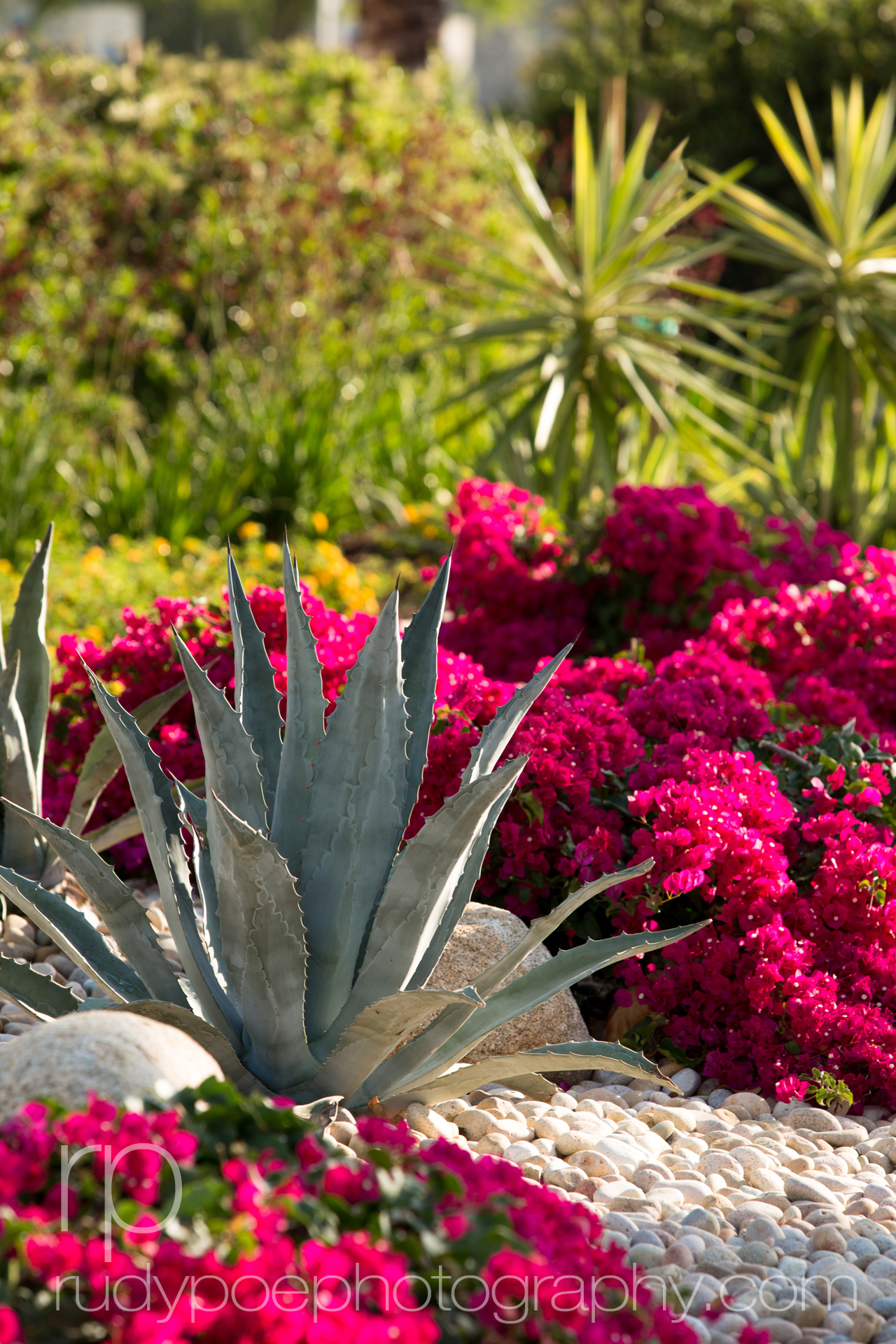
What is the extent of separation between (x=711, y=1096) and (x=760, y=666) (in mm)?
1758

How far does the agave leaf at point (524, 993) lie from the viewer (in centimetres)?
210

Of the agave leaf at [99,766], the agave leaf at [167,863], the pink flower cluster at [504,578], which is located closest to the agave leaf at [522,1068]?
the agave leaf at [167,863]

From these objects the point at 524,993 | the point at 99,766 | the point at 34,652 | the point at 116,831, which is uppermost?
the point at 34,652

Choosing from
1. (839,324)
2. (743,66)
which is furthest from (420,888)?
(743,66)

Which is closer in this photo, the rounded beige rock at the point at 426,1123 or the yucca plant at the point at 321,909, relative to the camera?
the yucca plant at the point at 321,909

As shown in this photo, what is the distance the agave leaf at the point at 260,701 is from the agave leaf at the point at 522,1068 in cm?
58

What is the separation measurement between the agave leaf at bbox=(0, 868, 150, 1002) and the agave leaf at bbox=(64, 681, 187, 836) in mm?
761

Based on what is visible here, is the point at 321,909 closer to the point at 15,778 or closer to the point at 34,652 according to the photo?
the point at 15,778

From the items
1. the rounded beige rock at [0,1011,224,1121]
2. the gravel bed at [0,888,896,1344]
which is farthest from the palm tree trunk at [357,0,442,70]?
the rounded beige rock at [0,1011,224,1121]

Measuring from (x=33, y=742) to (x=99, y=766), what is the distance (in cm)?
19

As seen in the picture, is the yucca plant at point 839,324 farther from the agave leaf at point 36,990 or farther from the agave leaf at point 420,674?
the agave leaf at point 36,990

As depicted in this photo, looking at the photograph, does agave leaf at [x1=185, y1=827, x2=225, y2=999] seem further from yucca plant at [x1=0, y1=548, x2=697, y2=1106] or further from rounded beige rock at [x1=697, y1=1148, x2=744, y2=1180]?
rounded beige rock at [x1=697, y1=1148, x2=744, y2=1180]

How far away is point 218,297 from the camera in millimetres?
8422

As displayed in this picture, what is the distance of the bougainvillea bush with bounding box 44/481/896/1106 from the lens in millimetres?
2545
